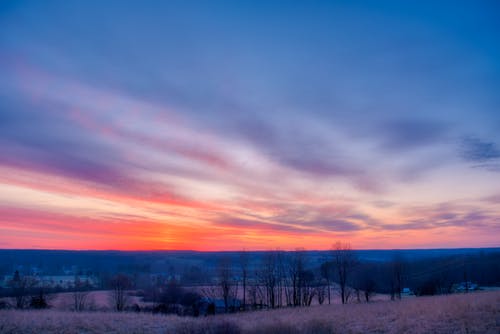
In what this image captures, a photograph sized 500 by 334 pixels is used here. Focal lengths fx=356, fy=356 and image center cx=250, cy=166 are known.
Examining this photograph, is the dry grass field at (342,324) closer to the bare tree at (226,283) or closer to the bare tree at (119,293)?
the bare tree at (226,283)

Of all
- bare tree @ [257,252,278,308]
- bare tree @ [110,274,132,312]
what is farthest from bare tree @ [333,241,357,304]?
bare tree @ [110,274,132,312]

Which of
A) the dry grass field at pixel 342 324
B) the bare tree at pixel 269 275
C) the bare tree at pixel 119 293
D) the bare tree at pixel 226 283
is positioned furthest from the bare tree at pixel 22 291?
the bare tree at pixel 269 275

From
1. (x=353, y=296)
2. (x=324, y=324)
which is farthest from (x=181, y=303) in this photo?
(x=324, y=324)

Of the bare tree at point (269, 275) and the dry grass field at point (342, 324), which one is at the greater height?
the dry grass field at point (342, 324)

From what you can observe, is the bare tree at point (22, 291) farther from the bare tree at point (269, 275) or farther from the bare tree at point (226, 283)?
the bare tree at point (269, 275)

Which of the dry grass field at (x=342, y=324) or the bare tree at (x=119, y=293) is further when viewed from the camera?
the bare tree at (x=119, y=293)

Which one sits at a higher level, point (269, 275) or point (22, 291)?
point (269, 275)

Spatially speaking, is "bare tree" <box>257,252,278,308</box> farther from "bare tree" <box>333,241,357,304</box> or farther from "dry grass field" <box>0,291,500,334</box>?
"dry grass field" <box>0,291,500,334</box>

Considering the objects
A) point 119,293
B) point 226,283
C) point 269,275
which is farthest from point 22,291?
point 269,275

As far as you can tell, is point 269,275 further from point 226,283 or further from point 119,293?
point 119,293

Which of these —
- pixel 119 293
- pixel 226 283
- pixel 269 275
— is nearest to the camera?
pixel 226 283

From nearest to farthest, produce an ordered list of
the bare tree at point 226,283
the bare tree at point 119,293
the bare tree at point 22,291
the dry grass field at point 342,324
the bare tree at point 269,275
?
the dry grass field at point 342,324
the bare tree at point 22,291
the bare tree at point 226,283
the bare tree at point 269,275
the bare tree at point 119,293

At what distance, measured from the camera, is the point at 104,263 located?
17862cm

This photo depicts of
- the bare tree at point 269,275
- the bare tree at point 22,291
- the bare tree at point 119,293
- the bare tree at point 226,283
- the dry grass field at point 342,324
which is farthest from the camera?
the bare tree at point 119,293
